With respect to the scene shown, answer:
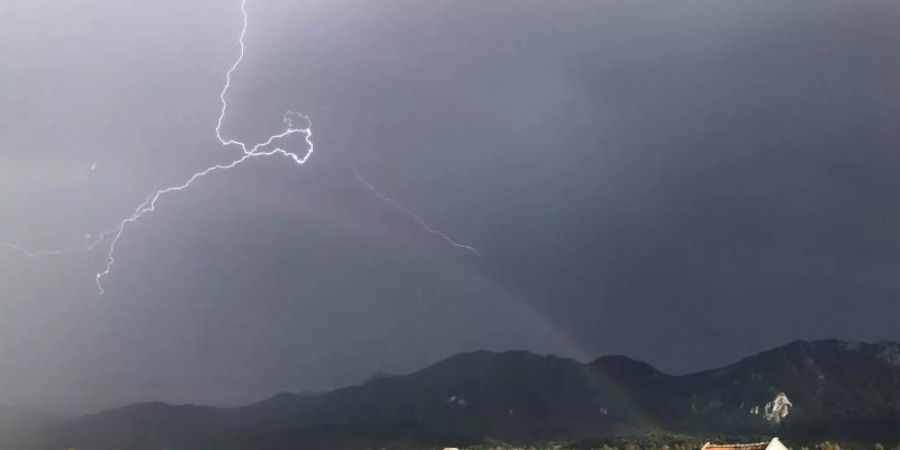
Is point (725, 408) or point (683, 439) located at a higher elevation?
point (725, 408)

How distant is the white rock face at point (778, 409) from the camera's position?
139 m

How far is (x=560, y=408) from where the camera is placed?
522 feet

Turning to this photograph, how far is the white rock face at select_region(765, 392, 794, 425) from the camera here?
13900 cm

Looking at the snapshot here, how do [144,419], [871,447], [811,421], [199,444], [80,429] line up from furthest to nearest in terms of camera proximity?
[144,419]
[80,429]
[199,444]
[811,421]
[871,447]

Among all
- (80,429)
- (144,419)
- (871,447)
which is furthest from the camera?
(144,419)

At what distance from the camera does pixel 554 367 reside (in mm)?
180375

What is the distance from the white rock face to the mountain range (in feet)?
0.53

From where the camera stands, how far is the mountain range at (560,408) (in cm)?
13738

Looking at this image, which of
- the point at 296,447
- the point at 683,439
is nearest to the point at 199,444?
the point at 296,447

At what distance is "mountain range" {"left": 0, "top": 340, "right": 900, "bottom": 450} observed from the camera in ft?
451

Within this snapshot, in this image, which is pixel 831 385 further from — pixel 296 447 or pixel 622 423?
pixel 296 447

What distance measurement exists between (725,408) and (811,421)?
17.0 metres

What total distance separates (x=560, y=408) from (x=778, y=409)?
34184mm

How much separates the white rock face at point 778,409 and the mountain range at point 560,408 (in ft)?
0.53
